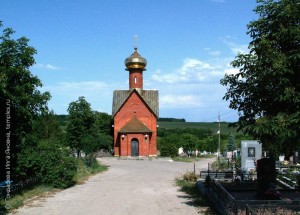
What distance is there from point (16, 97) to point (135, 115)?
36.8 m

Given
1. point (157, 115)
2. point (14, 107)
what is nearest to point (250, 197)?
point (14, 107)

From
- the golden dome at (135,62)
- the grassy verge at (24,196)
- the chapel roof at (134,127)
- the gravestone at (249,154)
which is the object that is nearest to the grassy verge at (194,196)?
the gravestone at (249,154)

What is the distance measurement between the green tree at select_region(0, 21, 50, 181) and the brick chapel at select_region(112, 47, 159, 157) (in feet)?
109

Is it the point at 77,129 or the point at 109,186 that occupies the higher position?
the point at 77,129

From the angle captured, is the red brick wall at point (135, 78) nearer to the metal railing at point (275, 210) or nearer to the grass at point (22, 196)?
the grass at point (22, 196)

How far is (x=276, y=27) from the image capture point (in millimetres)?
10562

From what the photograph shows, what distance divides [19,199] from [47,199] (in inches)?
49.1

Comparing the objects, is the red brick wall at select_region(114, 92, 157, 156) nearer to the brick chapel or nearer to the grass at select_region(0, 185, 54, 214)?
the brick chapel

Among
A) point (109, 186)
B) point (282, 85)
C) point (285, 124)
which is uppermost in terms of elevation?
point (282, 85)

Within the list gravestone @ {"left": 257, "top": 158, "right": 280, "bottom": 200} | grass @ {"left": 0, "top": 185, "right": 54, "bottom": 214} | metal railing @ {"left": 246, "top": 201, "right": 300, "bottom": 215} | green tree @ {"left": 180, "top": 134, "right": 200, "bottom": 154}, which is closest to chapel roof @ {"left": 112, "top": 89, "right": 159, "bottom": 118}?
green tree @ {"left": 180, "top": 134, "right": 200, "bottom": 154}

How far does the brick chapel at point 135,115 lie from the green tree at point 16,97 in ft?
109

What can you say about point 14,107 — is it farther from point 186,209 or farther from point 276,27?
point 276,27

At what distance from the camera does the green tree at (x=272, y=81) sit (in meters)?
9.77

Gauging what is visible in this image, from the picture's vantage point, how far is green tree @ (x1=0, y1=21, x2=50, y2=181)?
46.5 feet
